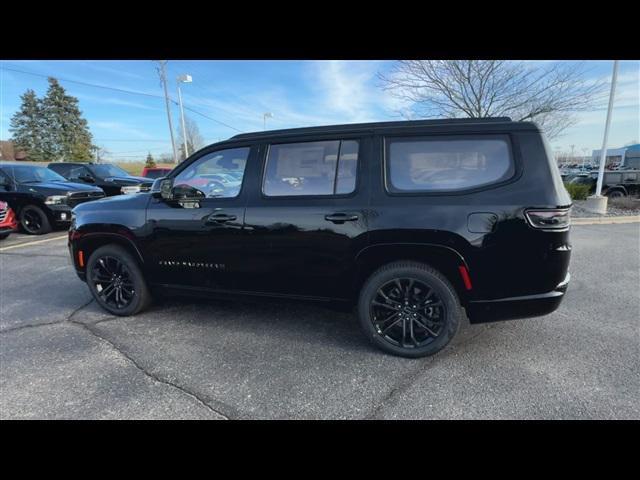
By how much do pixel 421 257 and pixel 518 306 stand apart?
2.67ft

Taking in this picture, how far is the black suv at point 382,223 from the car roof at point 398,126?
0.4 inches

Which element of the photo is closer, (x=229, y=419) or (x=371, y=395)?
(x=229, y=419)

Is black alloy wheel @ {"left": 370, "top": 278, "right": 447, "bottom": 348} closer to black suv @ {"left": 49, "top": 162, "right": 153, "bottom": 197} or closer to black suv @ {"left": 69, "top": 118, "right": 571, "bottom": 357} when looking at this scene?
black suv @ {"left": 69, "top": 118, "right": 571, "bottom": 357}

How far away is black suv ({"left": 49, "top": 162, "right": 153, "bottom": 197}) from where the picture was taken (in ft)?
36.9

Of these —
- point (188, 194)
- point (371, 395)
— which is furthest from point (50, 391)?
point (371, 395)

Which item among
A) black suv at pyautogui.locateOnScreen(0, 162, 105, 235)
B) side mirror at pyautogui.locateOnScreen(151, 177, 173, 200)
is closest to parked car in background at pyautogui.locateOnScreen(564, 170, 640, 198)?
side mirror at pyautogui.locateOnScreen(151, 177, 173, 200)

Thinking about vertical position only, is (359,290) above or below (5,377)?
above

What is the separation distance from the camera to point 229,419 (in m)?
2.22

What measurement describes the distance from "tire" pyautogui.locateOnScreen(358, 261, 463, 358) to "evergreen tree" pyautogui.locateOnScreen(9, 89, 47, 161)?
5769 centimetres

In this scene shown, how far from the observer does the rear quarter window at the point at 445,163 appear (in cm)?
262

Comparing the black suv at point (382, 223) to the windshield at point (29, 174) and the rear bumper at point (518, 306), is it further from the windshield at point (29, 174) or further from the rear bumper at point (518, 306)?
the windshield at point (29, 174)
